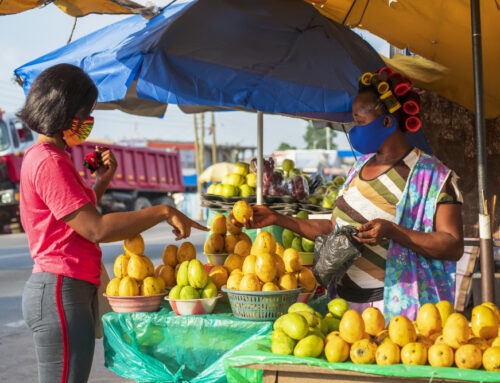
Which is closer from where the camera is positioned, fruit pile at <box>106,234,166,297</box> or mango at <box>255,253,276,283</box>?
mango at <box>255,253,276,283</box>

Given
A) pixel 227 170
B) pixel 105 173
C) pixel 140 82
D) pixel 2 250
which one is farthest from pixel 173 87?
pixel 227 170

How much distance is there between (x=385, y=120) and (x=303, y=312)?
3.51 ft

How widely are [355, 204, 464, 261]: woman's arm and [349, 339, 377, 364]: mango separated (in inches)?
22.6

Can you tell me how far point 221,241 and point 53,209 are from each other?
5.10ft

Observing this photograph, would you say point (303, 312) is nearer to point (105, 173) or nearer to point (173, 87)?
point (105, 173)

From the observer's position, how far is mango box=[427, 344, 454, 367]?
1.97m

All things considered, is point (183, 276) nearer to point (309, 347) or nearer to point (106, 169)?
point (106, 169)

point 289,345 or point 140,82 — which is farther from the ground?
point 140,82

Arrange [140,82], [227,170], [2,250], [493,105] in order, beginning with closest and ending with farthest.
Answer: [140,82] → [493,105] → [2,250] → [227,170]

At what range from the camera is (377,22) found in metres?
4.36

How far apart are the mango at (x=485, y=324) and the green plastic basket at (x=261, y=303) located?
867 mm

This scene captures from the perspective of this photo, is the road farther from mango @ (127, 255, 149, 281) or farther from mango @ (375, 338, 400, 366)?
mango @ (375, 338, 400, 366)

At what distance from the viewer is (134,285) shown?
9.62 feet

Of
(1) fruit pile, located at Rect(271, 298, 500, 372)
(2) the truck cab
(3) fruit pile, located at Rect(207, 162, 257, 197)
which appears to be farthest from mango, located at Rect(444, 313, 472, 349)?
(2) the truck cab
